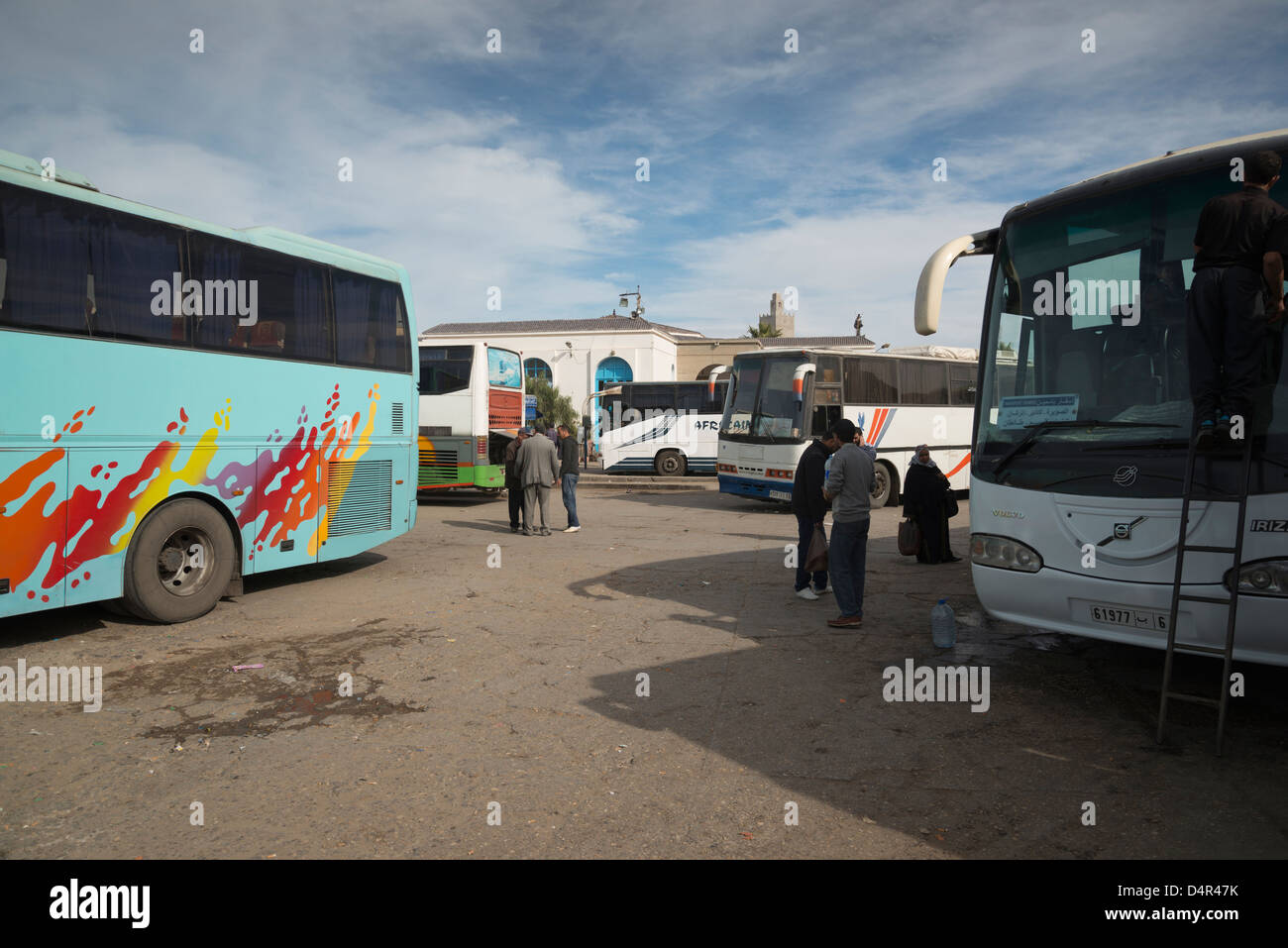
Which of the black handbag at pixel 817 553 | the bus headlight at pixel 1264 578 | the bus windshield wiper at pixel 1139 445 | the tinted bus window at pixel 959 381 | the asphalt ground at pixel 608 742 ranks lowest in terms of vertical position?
the asphalt ground at pixel 608 742

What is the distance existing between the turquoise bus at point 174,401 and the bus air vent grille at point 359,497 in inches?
0.9

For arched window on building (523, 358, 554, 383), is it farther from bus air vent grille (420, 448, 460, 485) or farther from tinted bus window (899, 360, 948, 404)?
tinted bus window (899, 360, 948, 404)

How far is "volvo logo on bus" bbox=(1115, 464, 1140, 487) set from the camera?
4.85 metres

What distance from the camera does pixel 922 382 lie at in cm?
1967

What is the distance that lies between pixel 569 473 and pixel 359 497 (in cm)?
558

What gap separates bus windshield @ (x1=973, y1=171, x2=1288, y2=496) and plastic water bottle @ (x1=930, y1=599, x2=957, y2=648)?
4.33ft

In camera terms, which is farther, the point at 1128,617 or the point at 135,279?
the point at 135,279

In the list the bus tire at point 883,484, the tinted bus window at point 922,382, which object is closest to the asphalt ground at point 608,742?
the bus tire at point 883,484

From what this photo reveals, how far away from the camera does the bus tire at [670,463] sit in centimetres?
2778

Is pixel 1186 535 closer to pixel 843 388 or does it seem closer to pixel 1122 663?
pixel 1122 663

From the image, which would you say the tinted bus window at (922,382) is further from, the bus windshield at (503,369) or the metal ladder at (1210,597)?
the metal ladder at (1210,597)

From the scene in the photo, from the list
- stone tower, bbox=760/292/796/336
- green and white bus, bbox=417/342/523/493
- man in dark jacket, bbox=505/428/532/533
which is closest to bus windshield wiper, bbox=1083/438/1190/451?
man in dark jacket, bbox=505/428/532/533

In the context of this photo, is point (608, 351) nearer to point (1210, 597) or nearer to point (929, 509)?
point (929, 509)

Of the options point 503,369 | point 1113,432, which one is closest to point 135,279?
point 1113,432
